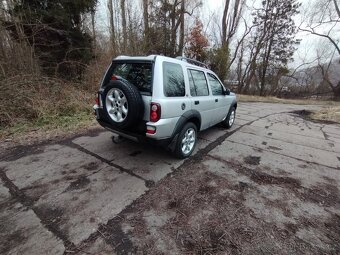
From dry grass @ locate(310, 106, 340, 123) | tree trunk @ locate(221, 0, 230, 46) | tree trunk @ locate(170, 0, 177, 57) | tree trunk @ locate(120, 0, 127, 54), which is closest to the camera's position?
dry grass @ locate(310, 106, 340, 123)

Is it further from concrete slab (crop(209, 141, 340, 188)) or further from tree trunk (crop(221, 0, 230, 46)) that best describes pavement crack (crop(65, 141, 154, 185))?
tree trunk (crop(221, 0, 230, 46))

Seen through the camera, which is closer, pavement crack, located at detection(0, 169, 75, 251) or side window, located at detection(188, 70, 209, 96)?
pavement crack, located at detection(0, 169, 75, 251)

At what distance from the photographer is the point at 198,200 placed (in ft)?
8.52

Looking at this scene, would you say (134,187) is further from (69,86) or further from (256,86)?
(256,86)

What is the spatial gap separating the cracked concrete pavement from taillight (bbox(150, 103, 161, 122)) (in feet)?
3.06

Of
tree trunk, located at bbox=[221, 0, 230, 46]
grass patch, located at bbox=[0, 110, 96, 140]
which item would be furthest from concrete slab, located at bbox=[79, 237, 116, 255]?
tree trunk, located at bbox=[221, 0, 230, 46]

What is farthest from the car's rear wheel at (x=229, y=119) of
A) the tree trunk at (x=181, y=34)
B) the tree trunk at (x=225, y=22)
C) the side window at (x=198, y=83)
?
Answer: the tree trunk at (x=225, y=22)

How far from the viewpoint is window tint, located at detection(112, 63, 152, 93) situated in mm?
3066

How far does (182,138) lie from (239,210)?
4.90 ft

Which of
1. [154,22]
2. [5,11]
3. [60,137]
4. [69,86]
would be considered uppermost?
[154,22]

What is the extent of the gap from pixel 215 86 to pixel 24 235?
14.0 ft

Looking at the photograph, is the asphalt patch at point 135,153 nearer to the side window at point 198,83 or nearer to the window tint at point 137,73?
the window tint at point 137,73

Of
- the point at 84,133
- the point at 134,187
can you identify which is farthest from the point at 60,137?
the point at 134,187

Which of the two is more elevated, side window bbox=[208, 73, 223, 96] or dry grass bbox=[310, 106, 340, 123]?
side window bbox=[208, 73, 223, 96]
